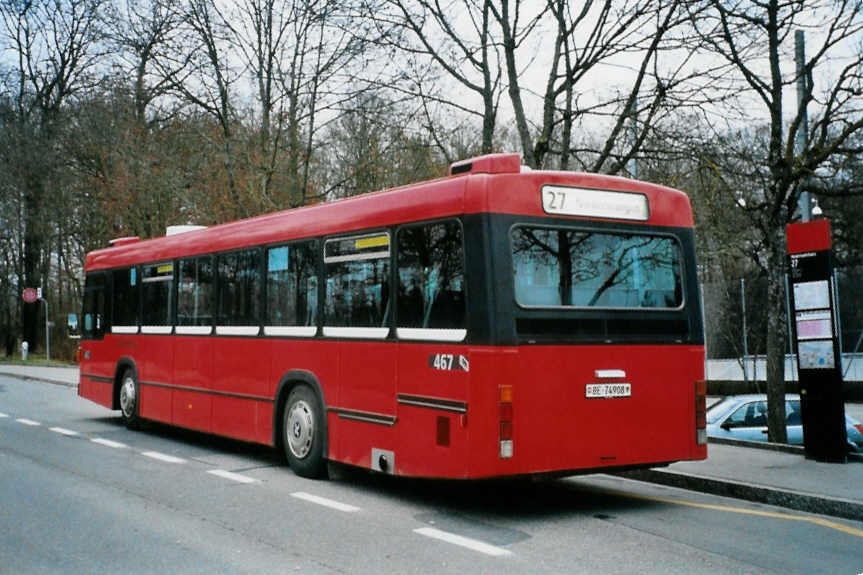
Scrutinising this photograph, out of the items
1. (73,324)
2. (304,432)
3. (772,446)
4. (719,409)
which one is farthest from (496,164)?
(73,324)

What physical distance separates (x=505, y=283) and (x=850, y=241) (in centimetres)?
4067

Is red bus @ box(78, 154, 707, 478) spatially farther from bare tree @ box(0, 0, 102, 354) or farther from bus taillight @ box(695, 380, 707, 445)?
bare tree @ box(0, 0, 102, 354)

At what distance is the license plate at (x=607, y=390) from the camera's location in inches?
320

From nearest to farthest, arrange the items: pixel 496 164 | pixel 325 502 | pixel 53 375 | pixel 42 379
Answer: pixel 496 164 < pixel 325 502 < pixel 42 379 < pixel 53 375

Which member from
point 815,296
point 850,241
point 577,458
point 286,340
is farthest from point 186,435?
point 850,241

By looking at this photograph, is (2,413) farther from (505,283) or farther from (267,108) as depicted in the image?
(505,283)

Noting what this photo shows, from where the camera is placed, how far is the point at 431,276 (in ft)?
27.2

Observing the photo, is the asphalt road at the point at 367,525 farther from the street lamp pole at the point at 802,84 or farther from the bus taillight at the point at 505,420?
the street lamp pole at the point at 802,84

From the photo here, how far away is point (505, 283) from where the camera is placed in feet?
25.4

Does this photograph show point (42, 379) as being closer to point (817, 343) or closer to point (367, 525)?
point (367, 525)

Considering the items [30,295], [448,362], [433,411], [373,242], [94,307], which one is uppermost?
[30,295]

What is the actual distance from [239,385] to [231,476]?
60.8 inches

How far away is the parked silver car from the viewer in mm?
13578

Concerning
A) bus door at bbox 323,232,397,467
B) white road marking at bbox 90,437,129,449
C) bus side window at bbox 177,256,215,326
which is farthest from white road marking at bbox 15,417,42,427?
bus door at bbox 323,232,397,467
